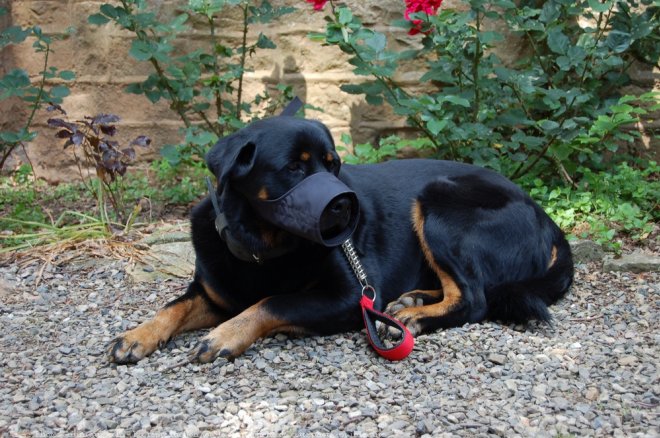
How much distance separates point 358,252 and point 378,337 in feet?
1.59

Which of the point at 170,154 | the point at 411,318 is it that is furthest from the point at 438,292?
the point at 170,154

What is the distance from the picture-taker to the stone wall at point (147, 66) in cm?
640

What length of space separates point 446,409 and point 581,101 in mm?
3134

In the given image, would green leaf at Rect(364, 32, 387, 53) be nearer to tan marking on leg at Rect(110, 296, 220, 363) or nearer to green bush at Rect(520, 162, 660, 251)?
green bush at Rect(520, 162, 660, 251)

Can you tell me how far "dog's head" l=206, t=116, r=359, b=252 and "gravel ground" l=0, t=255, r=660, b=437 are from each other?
0.58 metres

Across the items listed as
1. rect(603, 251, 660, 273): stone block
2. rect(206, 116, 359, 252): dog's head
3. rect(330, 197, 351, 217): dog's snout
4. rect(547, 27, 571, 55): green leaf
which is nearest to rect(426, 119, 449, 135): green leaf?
rect(547, 27, 571, 55): green leaf

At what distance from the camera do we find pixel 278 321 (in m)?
3.40

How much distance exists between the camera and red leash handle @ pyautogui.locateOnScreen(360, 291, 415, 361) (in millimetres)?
3242

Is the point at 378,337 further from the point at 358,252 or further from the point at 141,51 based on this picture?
the point at 141,51

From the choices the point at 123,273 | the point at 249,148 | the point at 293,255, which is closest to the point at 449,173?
the point at 293,255

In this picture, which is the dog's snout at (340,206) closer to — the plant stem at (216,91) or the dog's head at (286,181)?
the dog's head at (286,181)

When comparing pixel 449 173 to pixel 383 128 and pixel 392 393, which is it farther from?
pixel 383 128

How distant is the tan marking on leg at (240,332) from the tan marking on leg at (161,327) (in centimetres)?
25

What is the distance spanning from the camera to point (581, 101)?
17.1ft
